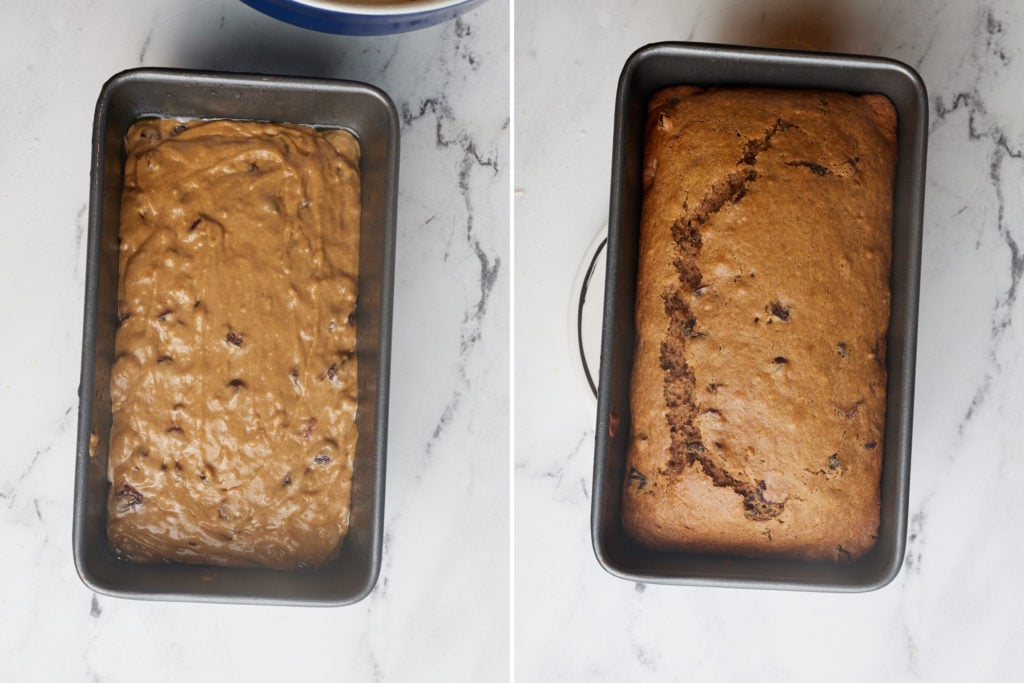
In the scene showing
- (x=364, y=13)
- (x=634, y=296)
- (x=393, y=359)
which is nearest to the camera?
(x=364, y=13)

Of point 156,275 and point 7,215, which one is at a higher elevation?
point 7,215

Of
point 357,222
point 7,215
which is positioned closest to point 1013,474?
point 357,222

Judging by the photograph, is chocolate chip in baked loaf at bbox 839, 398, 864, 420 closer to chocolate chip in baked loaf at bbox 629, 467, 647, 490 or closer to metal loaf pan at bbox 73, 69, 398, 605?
chocolate chip in baked loaf at bbox 629, 467, 647, 490

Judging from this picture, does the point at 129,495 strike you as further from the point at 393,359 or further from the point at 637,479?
the point at 637,479

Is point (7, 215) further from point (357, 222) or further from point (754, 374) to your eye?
point (754, 374)

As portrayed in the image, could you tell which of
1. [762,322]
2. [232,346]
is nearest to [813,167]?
[762,322]

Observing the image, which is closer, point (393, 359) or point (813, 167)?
→ point (813, 167)

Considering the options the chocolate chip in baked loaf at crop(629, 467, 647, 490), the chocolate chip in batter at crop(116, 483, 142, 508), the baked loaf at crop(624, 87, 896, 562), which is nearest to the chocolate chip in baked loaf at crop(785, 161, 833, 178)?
the baked loaf at crop(624, 87, 896, 562)
